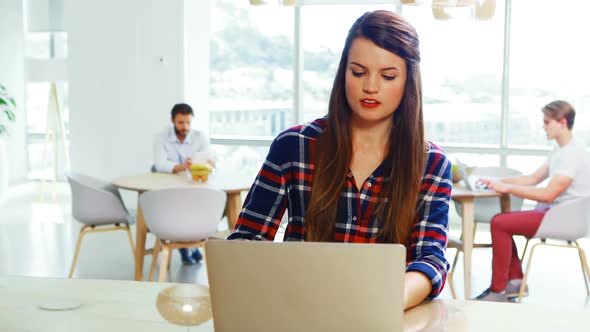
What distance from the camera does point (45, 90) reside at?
33.1ft

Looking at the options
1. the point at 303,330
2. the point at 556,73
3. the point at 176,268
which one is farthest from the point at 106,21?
the point at 303,330

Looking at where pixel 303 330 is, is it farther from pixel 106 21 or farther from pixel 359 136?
pixel 106 21

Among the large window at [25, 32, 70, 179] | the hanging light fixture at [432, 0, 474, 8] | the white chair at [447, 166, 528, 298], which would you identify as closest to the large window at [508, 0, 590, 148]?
the white chair at [447, 166, 528, 298]

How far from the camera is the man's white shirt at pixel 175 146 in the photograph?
19.3ft

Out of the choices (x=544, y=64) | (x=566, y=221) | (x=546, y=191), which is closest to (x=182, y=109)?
(x=546, y=191)

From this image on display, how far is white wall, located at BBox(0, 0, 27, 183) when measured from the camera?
9.52 metres

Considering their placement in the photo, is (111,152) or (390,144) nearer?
(390,144)

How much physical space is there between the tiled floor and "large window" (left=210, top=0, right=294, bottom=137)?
2.06 meters

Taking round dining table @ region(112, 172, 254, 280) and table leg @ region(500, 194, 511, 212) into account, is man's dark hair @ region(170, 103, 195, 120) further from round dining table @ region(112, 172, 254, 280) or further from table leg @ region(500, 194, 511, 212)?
table leg @ region(500, 194, 511, 212)

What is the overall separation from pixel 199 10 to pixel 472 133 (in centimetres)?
317

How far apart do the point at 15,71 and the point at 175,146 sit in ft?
15.5

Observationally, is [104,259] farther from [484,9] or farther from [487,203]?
[484,9]

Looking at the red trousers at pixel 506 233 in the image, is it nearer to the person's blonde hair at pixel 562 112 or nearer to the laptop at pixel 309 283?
the person's blonde hair at pixel 562 112

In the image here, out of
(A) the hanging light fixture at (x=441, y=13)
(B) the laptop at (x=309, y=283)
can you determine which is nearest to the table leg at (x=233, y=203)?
(A) the hanging light fixture at (x=441, y=13)
